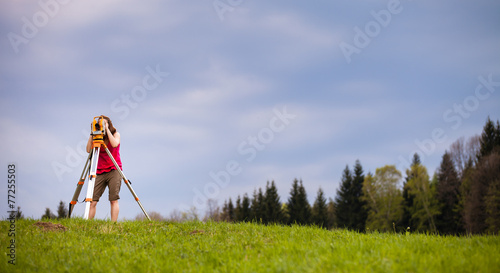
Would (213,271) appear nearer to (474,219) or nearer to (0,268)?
(0,268)

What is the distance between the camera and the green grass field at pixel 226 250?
5875 millimetres

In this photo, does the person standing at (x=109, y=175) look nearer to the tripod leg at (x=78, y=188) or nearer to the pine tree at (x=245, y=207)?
the tripod leg at (x=78, y=188)

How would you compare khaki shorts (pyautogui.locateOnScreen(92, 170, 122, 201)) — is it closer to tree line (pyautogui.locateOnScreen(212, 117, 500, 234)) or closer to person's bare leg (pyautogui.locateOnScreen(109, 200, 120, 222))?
person's bare leg (pyautogui.locateOnScreen(109, 200, 120, 222))

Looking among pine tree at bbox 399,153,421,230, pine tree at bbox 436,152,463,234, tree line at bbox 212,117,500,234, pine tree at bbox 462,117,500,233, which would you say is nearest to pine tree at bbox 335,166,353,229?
tree line at bbox 212,117,500,234

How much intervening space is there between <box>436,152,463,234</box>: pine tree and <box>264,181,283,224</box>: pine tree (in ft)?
83.4

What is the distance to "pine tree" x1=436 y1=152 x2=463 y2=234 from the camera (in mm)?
56356

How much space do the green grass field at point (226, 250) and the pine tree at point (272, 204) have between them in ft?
167

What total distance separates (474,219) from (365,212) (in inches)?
830

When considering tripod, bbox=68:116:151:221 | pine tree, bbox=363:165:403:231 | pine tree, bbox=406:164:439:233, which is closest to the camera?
tripod, bbox=68:116:151:221

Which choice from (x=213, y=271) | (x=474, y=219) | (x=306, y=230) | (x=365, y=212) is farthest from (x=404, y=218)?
(x=213, y=271)

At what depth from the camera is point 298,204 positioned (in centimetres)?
6184

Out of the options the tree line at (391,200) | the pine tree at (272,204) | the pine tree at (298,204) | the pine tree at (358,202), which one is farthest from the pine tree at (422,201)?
the pine tree at (272,204)

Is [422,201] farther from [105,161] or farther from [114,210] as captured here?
[105,161]

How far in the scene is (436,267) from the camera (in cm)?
562
